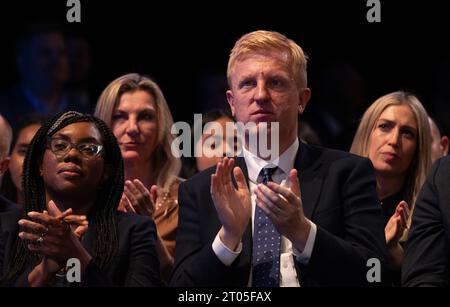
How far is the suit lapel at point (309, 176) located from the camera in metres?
3.31

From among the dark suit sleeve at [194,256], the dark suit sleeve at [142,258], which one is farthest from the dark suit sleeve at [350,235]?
the dark suit sleeve at [142,258]

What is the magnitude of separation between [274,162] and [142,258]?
571 mm

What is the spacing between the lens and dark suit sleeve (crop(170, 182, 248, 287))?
3188 millimetres

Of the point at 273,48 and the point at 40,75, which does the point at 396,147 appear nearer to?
the point at 273,48

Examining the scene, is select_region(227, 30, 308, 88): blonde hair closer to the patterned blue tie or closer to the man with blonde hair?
the man with blonde hair

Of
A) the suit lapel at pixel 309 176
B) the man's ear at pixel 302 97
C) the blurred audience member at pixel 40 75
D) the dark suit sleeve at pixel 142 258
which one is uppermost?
the blurred audience member at pixel 40 75

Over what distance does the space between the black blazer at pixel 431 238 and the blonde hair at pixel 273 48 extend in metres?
0.62

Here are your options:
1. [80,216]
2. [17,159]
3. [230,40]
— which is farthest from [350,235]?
[230,40]

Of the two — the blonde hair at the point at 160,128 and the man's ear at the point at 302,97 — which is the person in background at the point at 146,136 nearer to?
the blonde hair at the point at 160,128

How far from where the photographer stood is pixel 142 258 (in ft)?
11.3

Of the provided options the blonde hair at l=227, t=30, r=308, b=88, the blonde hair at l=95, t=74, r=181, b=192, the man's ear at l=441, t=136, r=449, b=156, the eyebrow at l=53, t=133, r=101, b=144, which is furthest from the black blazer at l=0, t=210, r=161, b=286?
the man's ear at l=441, t=136, r=449, b=156

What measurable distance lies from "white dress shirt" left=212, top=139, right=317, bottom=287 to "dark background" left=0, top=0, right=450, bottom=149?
2017 millimetres

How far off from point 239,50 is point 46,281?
1051 mm
